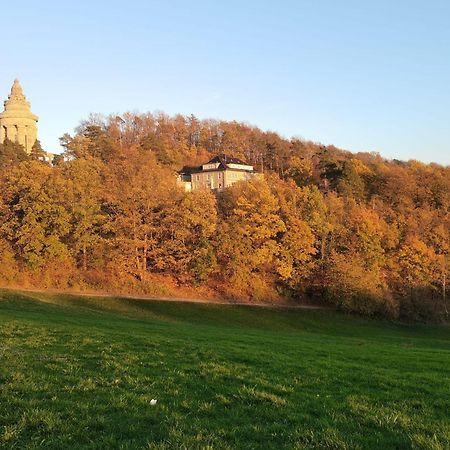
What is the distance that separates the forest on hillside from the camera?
166ft

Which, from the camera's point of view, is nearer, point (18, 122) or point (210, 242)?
point (210, 242)

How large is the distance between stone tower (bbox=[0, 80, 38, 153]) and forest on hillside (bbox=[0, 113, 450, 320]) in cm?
6787

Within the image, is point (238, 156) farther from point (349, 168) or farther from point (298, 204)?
point (298, 204)

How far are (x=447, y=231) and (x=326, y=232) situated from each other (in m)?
20.0

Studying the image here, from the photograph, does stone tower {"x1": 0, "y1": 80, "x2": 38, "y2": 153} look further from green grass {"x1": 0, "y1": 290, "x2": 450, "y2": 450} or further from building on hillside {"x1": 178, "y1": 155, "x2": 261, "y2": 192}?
green grass {"x1": 0, "y1": 290, "x2": 450, "y2": 450}

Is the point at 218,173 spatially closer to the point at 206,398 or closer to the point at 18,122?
the point at 18,122

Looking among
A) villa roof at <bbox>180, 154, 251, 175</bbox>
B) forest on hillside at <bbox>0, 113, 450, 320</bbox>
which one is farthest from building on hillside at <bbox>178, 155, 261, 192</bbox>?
forest on hillside at <bbox>0, 113, 450, 320</bbox>

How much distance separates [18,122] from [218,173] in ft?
180

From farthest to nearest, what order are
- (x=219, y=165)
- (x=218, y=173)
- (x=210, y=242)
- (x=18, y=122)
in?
(x=18, y=122), (x=219, y=165), (x=218, y=173), (x=210, y=242)

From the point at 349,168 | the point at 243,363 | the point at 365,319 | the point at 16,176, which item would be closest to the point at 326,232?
the point at 365,319

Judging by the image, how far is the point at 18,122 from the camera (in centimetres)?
11944

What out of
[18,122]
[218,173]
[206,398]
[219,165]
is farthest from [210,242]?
[18,122]

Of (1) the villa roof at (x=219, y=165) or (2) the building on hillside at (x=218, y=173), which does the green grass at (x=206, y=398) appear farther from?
(1) the villa roof at (x=219, y=165)

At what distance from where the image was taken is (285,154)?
392ft
